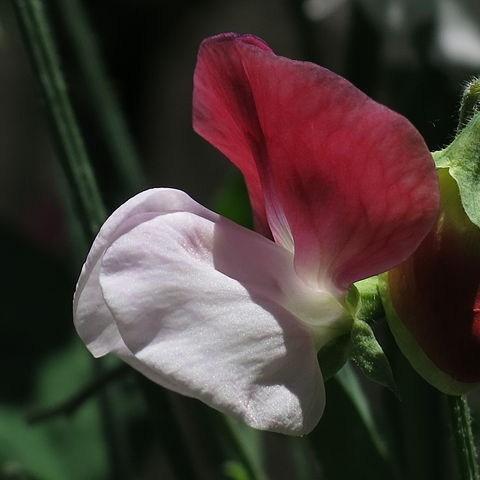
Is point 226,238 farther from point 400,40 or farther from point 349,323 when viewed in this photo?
point 400,40

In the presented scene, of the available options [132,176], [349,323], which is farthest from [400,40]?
[349,323]

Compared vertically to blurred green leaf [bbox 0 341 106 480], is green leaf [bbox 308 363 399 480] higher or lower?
higher

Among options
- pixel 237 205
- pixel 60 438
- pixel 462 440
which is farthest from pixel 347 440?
pixel 60 438

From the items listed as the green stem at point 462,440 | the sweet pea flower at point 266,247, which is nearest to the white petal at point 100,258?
the sweet pea flower at point 266,247

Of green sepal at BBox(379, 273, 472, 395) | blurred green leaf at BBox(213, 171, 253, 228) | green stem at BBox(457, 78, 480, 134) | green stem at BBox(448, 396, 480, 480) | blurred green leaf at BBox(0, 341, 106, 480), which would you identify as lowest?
blurred green leaf at BBox(0, 341, 106, 480)

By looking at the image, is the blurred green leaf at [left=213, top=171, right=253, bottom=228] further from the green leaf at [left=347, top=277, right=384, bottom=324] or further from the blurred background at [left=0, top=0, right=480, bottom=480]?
the green leaf at [left=347, top=277, right=384, bottom=324]

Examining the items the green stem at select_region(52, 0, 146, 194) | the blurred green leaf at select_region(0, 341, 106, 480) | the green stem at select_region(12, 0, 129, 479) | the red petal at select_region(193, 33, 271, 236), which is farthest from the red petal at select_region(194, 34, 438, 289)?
the blurred green leaf at select_region(0, 341, 106, 480)

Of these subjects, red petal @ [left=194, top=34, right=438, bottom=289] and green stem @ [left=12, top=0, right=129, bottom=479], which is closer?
red petal @ [left=194, top=34, right=438, bottom=289]
